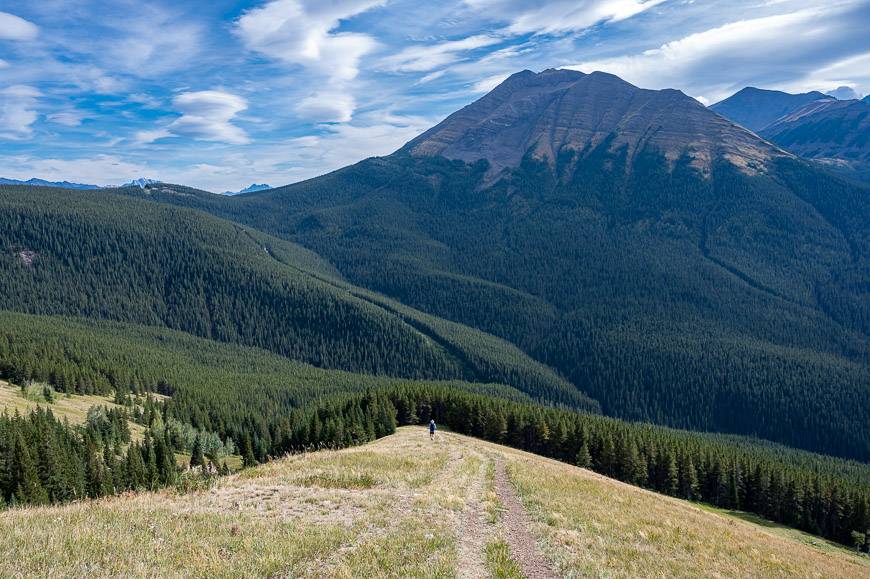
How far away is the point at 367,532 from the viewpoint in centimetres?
1928

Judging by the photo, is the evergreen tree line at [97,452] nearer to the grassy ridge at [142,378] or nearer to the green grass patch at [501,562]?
the green grass patch at [501,562]

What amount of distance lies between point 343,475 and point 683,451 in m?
91.1

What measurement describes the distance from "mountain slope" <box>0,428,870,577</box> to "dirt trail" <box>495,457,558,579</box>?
16 centimetres

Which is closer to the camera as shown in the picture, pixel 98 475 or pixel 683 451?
pixel 98 475

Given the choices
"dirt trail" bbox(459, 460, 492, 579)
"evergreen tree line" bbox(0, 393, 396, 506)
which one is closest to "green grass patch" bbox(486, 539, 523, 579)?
"dirt trail" bbox(459, 460, 492, 579)

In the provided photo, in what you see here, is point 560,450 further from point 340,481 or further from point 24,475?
point 24,475

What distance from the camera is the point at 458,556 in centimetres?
1784

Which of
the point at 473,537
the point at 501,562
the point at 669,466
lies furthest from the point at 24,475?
the point at 669,466

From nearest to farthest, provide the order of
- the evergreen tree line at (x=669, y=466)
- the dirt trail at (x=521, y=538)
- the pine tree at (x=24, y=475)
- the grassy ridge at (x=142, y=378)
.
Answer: the dirt trail at (x=521, y=538) → the pine tree at (x=24, y=475) → the evergreen tree line at (x=669, y=466) → the grassy ridge at (x=142, y=378)

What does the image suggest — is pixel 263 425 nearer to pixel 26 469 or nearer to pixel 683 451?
pixel 26 469

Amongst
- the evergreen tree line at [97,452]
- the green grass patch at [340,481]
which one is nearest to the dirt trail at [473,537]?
the green grass patch at [340,481]

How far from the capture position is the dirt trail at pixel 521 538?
18172 mm

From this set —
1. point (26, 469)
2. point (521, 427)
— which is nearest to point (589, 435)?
point (521, 427)

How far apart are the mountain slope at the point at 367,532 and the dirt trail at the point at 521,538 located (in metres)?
0.16
